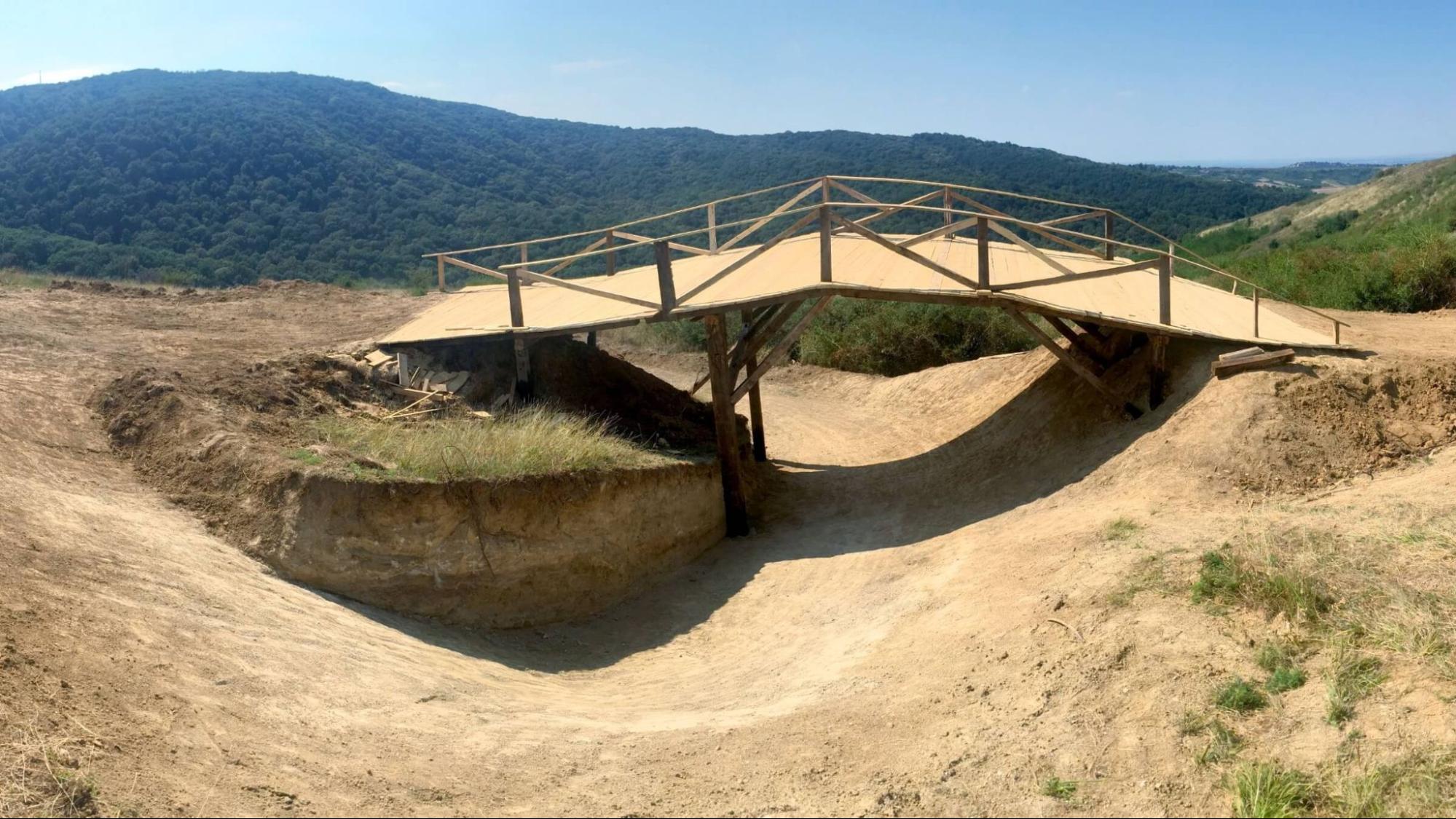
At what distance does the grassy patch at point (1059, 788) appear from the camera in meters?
4.71

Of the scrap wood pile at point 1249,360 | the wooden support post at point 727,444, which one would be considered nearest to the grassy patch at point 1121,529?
the scrap wood pile at point 1249,360

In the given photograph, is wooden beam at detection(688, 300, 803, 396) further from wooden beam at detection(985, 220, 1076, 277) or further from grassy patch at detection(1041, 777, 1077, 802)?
grassy patch at detection(1041, 777, 1077, 802)

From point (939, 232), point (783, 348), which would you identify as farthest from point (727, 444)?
point (939, 232)

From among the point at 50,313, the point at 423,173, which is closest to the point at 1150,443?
the point at 50,313

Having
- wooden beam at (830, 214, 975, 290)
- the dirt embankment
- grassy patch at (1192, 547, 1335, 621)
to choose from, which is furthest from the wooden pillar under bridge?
grassy patch at (1192, 547, 1335, 621)

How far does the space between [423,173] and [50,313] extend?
4706cm

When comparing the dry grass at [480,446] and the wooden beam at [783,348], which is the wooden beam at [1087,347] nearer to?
the wooden beam at [783,348]

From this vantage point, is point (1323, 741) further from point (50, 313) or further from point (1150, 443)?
point (50, 313)

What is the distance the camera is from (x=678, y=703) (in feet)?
22.7

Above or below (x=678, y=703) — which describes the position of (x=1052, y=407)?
above

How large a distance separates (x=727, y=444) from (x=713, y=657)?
149 inches

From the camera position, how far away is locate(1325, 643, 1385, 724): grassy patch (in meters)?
4.98

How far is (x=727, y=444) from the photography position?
1173 centimetres

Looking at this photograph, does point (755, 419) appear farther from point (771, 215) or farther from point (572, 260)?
point (771, 215)
